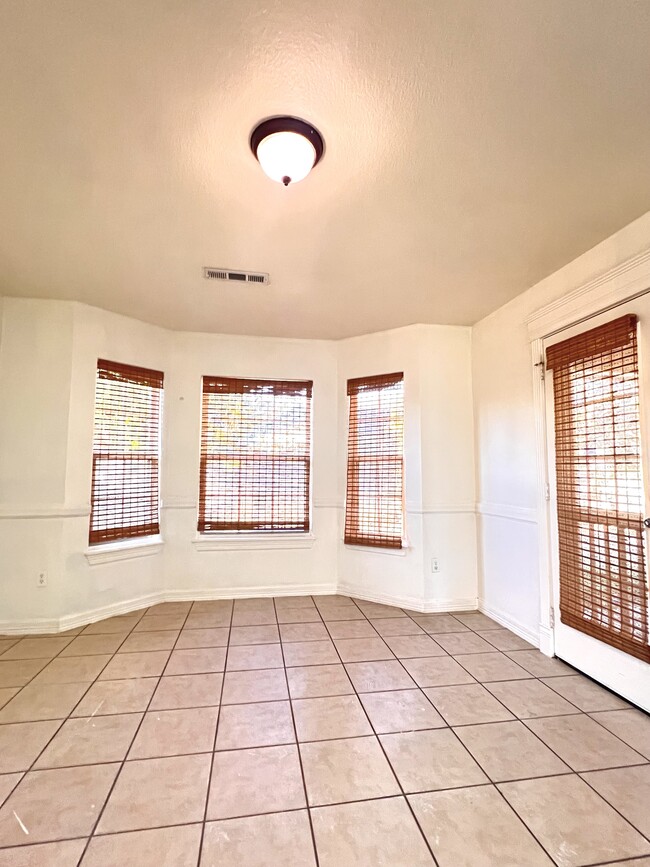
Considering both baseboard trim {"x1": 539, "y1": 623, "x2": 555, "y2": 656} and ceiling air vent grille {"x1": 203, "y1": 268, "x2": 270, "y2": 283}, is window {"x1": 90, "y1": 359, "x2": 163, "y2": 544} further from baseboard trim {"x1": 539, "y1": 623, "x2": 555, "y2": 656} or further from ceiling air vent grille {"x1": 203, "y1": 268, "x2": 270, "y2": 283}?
baseboard trim {"x1": 539, "y1": 623, "x2": 555, "y2": 656}

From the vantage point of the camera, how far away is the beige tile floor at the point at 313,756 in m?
1.45

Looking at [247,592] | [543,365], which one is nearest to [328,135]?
[543,365]

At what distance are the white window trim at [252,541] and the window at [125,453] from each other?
468 millimetres

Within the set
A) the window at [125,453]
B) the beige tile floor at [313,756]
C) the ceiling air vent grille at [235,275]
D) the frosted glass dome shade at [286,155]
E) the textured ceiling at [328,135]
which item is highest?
the textured ceiling at [328,135]

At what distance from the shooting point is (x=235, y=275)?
2943mm

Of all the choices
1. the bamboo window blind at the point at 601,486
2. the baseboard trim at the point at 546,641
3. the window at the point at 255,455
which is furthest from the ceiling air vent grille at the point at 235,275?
the baseboard trim at the point at 546,641

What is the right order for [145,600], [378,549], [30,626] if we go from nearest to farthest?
1. [30,626]
2. [145,600]
3. [378,549]

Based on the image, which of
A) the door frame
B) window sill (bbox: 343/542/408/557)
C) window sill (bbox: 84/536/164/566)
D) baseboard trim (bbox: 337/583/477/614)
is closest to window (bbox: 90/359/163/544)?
window sill (bbox: 84/536/164/566)

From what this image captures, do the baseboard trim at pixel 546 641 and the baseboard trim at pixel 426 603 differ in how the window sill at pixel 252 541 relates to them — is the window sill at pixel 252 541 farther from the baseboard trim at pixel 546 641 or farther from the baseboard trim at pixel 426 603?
the baseboard trim at pixel 546 641

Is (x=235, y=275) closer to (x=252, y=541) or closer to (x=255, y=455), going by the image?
(x=255, y=455)

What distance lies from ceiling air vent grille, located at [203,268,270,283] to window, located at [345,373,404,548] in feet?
5.13

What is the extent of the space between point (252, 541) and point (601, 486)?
2948 millimetres

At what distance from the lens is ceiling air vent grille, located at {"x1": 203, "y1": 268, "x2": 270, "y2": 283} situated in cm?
290

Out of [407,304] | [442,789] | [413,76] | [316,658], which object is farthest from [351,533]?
[413,76]
